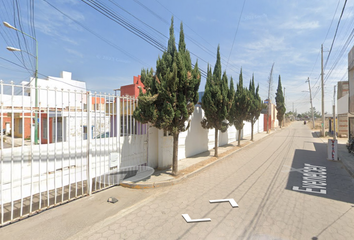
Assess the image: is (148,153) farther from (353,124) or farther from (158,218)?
(353,124)

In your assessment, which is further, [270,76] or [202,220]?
[270,76]

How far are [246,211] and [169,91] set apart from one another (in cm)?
367

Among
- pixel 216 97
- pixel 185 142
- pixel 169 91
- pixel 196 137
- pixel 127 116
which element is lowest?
pixel 185 142

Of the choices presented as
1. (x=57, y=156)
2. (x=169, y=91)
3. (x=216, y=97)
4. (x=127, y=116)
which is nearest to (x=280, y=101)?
(x=216, y=97)

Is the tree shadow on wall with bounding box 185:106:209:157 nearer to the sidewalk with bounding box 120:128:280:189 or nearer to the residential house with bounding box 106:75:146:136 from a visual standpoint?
the sidewalk with bounding box 120:128:280:189

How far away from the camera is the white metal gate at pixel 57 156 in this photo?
3.33m

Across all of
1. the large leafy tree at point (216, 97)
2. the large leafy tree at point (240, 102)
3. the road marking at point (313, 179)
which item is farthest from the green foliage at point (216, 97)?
the road marking at point (313, 179)

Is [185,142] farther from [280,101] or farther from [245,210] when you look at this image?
[280,101]

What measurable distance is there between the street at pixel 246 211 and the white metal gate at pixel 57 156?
5.03 ft

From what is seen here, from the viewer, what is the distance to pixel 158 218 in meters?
3.61

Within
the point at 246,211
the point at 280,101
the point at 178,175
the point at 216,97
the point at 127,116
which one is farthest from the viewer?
the point at 280,101

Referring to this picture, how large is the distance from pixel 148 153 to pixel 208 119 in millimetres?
3658

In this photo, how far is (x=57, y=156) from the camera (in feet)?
13.6

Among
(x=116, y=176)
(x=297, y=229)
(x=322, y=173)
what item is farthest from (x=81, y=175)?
(x=322, y=173)
